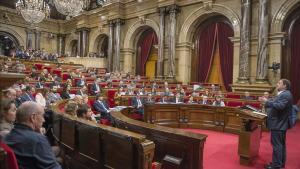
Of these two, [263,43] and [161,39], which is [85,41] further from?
[263,43]

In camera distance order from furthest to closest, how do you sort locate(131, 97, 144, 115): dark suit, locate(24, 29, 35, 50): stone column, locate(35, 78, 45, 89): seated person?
locate(24, 29, 35, 50): stone column, locate(35, 78, 45, 89): seated person, locate(131, 97, 144, 115): dark suit

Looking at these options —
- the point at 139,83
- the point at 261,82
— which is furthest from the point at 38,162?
the point at 139,83

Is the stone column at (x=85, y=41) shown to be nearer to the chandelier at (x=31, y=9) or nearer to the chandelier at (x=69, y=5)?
the chandelier at (x=31, y=9)

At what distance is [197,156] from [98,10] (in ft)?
52.8

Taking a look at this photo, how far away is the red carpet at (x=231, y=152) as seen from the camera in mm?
4172

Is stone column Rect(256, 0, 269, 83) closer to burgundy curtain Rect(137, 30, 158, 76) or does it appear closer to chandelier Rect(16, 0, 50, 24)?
burgundy curtain Rect(137, 30, 158, 76)

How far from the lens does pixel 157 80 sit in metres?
13.0

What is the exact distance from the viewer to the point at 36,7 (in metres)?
12.0

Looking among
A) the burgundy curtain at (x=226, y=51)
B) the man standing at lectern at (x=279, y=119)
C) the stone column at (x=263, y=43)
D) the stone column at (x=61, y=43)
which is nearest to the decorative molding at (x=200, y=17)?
the burgundy curtain at (x=226, y=51)

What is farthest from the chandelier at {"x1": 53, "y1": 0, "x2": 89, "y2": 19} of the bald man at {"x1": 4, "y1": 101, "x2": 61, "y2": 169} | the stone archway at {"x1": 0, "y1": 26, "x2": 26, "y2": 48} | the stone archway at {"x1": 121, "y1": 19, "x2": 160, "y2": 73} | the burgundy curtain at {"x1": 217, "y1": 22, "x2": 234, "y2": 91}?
the stone archway at {"x1": 0, "y1": 26, "x2": 26, "y2": 48}

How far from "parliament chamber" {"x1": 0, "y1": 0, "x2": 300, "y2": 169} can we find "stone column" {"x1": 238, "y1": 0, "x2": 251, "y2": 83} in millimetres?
39

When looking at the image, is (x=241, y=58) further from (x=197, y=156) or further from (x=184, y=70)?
(x=197, y=156)

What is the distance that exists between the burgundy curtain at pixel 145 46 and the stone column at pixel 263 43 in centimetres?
656

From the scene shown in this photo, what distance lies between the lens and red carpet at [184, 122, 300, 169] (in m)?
4.17
